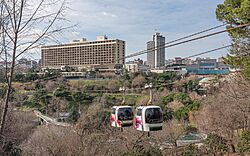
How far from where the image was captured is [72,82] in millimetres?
28688

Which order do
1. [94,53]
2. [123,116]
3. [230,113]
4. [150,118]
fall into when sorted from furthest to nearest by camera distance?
[230,113]
[123,116]
[150,118]
[94,53]

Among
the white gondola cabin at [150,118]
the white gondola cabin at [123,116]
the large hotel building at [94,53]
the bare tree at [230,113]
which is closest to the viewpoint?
the large hotel building at [94,53]

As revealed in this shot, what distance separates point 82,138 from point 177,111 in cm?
1252

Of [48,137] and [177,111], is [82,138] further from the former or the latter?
[177,111]

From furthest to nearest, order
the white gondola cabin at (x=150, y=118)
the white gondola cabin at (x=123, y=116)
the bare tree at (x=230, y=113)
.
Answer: the bare tree at (x=230, y=113)
the white gondola cabin at (x=123, y=116)
the white gondola cabin at (x=150, y=118)

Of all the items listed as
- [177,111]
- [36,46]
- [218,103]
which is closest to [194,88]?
[177,111]

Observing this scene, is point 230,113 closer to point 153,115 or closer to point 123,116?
point 123,116

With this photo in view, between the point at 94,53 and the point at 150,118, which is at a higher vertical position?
the point at 94,53

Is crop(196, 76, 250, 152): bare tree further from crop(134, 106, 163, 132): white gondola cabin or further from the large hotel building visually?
the large hotel building

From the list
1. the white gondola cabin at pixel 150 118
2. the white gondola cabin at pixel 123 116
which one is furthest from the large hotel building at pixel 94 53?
the white gondola cabin at pixel 123 116

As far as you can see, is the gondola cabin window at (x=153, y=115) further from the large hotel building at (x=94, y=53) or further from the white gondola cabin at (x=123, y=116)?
the large hotel building at (x=94, y=53)

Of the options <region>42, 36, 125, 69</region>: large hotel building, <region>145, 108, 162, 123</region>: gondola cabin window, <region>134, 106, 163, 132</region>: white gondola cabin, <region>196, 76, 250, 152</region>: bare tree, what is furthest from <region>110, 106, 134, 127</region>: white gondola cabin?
<region>196, 76, 250, 152</region>: bare tree

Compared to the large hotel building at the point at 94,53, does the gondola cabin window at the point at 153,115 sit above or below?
below

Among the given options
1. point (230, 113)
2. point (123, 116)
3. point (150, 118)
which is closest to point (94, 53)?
point (150, 118)
